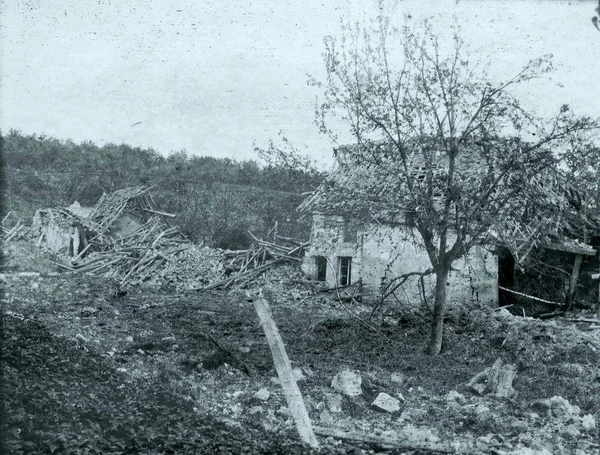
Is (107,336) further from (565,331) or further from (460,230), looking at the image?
(565,331)

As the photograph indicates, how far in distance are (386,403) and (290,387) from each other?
4.24 feet

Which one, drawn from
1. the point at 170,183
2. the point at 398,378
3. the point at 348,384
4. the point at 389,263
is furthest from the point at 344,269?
the point at 170,183

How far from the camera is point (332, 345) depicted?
10789 mm

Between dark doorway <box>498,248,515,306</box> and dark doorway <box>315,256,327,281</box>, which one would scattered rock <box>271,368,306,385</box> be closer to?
dark doorway <box>498,248,515,306</box>

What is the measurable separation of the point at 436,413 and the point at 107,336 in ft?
20.2

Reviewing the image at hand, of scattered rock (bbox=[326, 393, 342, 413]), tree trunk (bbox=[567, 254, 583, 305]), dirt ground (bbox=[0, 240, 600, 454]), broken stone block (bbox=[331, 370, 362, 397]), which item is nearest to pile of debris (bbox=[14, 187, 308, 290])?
dirt ground (bbox=[0, 240, 600, 454])

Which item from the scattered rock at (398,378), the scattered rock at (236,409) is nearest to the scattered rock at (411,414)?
the scattered rock at (398,378)

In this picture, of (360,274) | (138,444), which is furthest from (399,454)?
(360,274)

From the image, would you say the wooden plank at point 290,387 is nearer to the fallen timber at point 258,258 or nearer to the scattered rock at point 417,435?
the scattered rock at point 417,435

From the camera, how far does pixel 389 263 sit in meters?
14.6

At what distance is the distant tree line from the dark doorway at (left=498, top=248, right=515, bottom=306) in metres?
11.5

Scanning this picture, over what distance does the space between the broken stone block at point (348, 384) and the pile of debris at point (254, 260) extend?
1035 cm

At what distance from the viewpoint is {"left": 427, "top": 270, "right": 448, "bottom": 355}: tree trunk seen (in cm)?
1023

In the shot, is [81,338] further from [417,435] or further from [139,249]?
[139,249]
